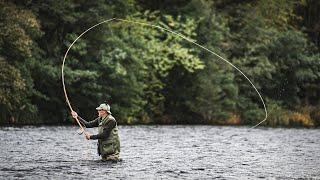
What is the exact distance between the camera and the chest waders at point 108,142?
18.6m

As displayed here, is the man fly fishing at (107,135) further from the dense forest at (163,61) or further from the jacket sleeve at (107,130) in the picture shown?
the dense forest at (163,61)

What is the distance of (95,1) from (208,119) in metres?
10.9

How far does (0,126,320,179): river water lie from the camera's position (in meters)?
17.1

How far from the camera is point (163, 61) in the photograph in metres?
44.5

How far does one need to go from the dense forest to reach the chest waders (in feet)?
50.3

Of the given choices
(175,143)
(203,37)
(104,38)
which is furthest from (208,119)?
(175,143)

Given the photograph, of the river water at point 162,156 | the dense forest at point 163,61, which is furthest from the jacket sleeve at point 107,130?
the dense forest at point 163,61

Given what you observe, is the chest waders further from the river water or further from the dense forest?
the dense forest

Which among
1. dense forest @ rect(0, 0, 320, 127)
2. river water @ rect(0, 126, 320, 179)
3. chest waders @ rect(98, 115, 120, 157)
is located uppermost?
dense forest @ rect(0, 0, 320, 127)

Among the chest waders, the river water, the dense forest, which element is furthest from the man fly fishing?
the dense forest

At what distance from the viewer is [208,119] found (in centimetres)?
4497

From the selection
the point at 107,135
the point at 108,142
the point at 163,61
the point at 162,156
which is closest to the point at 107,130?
the point at 107,135

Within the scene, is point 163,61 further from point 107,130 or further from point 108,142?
point 107,130

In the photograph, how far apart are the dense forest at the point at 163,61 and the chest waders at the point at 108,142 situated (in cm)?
1533
